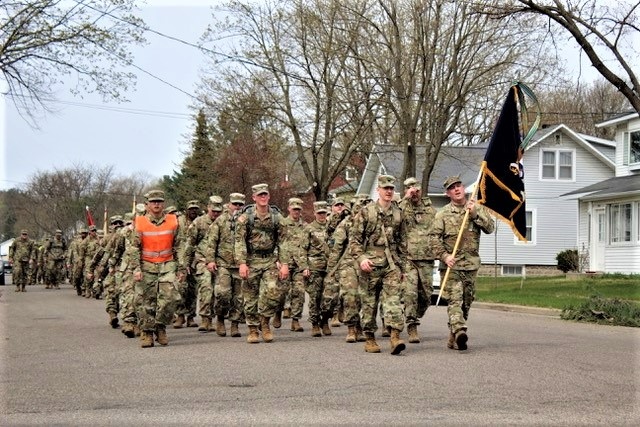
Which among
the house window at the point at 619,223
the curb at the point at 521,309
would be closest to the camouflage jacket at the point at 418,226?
the curb at the point at 521,309

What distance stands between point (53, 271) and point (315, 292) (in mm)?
22917

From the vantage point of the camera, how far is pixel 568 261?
38.2 meters

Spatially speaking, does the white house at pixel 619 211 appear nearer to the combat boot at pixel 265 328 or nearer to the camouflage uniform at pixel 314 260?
the camouflage uniform at pixel 314 260

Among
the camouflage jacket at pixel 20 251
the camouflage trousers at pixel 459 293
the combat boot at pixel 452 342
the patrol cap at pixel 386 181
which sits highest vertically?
the patrol cap at pixel 386 181

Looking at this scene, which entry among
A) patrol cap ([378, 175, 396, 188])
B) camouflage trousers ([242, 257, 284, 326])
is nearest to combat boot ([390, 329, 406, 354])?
patrol cap ([378, 175, 396, 188])

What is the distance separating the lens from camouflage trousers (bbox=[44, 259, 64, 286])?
34.8 m

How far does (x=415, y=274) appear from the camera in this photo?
492 inches

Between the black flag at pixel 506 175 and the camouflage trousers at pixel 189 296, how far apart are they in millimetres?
5625

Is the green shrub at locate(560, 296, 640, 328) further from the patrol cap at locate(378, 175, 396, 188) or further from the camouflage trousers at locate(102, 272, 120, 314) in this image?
the camouflage trousers at locate(102, 272, 120, 314)

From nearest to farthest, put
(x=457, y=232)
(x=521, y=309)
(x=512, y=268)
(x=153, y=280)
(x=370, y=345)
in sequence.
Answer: (x=370, y=345), (x=457, y=232), (x=153, y=280), (x=521, y=309), (x=512, y=268)

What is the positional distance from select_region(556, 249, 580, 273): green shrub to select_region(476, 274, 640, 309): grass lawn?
5896mm

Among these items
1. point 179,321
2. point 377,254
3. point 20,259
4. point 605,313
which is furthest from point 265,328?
point 20,259

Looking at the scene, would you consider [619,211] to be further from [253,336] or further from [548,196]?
[253,336]

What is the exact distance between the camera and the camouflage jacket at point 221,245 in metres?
13.1
